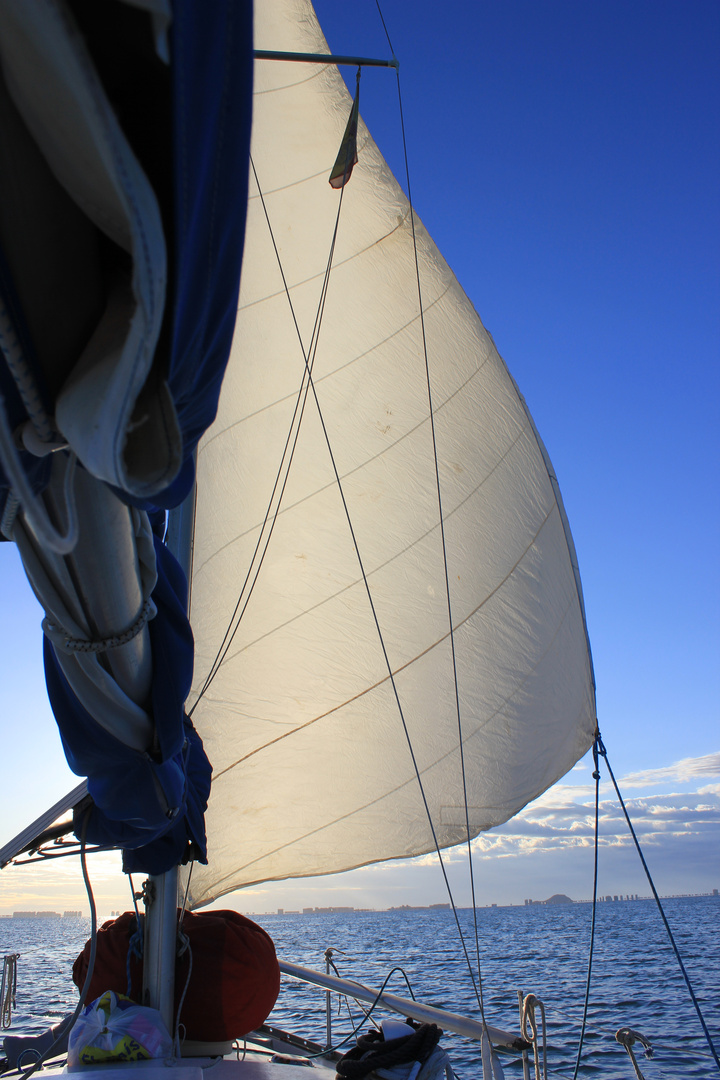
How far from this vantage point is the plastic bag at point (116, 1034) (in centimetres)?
230

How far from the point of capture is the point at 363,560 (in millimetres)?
3982

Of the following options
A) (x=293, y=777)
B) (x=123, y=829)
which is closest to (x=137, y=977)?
(x=123, y=829)

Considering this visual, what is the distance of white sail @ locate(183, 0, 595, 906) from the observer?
3.89 meters

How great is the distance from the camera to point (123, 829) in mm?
2287

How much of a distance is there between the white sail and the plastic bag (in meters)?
1.40

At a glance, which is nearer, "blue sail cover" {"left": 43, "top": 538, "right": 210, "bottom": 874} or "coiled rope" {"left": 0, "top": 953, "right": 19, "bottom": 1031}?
"blue sail cover" {"left": 43, "top": 538, "right": 210, "bottom": 874}

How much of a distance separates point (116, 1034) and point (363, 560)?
7.92 feet

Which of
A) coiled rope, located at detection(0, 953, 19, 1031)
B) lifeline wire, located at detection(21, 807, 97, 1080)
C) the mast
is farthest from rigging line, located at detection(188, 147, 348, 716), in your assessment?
coiled rope, located at detection(0, 953, 19, 1031)

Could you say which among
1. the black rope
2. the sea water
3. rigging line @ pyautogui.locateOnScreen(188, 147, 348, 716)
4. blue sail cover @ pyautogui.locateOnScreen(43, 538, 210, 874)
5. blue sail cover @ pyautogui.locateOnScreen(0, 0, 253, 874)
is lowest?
the sea water

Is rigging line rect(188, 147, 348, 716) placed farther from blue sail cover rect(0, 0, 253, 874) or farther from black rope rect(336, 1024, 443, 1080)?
blue sail cover rect(0, 0, 253, 874)

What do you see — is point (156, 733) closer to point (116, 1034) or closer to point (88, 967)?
point (88, 967)

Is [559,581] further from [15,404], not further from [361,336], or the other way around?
[15,404]

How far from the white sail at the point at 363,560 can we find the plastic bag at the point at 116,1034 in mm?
1404

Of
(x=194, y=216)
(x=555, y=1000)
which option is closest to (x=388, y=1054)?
(x=194, y=216)
